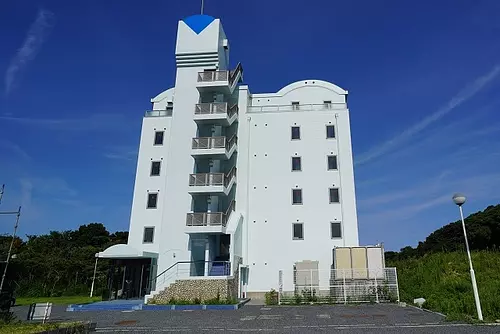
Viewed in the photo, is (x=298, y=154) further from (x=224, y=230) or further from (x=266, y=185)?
(x=224, y=230)

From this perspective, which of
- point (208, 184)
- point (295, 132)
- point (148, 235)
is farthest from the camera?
point (295, 132)

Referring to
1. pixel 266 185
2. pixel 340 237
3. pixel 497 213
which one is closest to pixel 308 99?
pixel 266 185

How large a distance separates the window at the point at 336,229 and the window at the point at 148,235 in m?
12.7

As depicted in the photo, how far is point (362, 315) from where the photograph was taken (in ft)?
44.0

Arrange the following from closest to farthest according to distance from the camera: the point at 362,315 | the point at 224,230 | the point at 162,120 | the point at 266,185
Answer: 1. the point at 362,315
2. the point at 224,230
3. the point at 266,185
4. the point at 162,120

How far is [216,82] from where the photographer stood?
25484 millimetres

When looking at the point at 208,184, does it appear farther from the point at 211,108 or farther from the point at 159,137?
the point at 159,137

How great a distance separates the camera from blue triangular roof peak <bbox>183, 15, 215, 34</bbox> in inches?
1096

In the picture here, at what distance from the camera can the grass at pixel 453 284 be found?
11992 mm

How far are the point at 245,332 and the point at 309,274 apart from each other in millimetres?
13449

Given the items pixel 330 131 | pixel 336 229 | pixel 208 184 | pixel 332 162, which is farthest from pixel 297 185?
pixel 208 184

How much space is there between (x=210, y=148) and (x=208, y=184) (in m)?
2.64

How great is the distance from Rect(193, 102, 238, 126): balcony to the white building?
8 cm

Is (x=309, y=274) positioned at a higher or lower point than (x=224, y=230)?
lower
